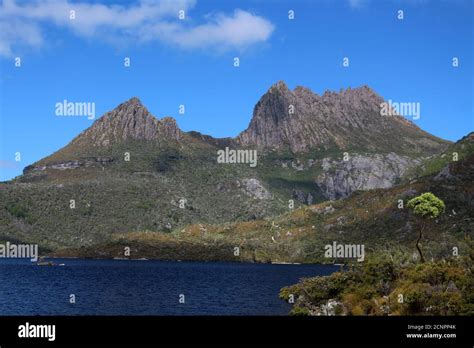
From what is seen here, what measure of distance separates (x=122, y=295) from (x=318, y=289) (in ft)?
205

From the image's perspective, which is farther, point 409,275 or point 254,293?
point 254,293

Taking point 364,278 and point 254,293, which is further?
point 254,293
